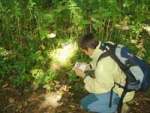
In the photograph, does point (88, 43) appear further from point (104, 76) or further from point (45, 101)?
point (45, 101)

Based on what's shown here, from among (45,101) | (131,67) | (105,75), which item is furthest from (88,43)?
(45,101)

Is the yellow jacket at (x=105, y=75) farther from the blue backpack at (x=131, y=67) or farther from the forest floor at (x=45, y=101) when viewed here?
the forest floor at (x=45, y=101)

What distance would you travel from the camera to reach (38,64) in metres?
7.07

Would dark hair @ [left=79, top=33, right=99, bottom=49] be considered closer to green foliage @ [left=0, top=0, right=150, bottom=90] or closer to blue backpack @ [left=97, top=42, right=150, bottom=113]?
blue backpack @ [left=97, top=42, right=150, bottom=113]

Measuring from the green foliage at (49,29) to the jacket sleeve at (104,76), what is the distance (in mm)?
1568

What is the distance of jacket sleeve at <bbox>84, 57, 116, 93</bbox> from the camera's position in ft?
16.4

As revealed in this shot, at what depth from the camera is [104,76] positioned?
505 cm

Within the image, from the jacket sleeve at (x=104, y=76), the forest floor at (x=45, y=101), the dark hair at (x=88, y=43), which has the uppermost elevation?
the dark hair at (x=88, y=43)

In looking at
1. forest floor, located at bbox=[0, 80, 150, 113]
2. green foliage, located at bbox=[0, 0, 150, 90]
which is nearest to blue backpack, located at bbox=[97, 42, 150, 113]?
forest floor, located at bbox=[0, 80, 150, 113]

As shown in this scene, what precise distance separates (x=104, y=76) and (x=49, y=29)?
3.12 meters

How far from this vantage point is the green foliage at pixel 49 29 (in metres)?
6.94

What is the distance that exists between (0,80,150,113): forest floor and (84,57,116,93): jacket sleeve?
1.06 metres

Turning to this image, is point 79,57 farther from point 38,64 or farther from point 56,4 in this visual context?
point 56,4

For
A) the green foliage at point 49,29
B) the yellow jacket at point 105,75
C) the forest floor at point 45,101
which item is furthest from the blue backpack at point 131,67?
the green foliage at point 49,29
